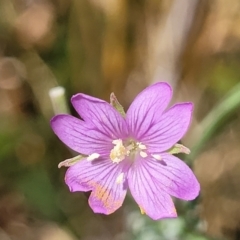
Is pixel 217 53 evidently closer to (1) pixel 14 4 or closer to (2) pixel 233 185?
(2) pixel 233 185

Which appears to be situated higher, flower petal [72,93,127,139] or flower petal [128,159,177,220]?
flower petal [72,93,127,139]

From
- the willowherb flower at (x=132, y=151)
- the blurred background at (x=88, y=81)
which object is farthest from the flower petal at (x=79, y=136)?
the blurred background at (x=88, y=81)

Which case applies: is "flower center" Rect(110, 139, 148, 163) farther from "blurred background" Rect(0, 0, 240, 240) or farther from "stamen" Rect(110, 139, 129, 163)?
"blurred background" Rect(0, 0, 240, 240)

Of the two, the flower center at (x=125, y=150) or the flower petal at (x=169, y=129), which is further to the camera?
the flower center at (x=125, y=150)

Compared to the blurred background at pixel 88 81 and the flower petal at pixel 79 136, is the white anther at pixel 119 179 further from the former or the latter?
the blurred background at pixel 88 81

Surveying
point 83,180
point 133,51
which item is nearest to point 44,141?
point 133,51

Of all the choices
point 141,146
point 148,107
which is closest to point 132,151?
point 141,146

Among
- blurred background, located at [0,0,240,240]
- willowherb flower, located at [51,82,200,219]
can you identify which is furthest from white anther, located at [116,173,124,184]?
blurred background, located at [0,0,240,240]

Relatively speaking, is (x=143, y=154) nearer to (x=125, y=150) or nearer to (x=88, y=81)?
(x=125, y=150)
